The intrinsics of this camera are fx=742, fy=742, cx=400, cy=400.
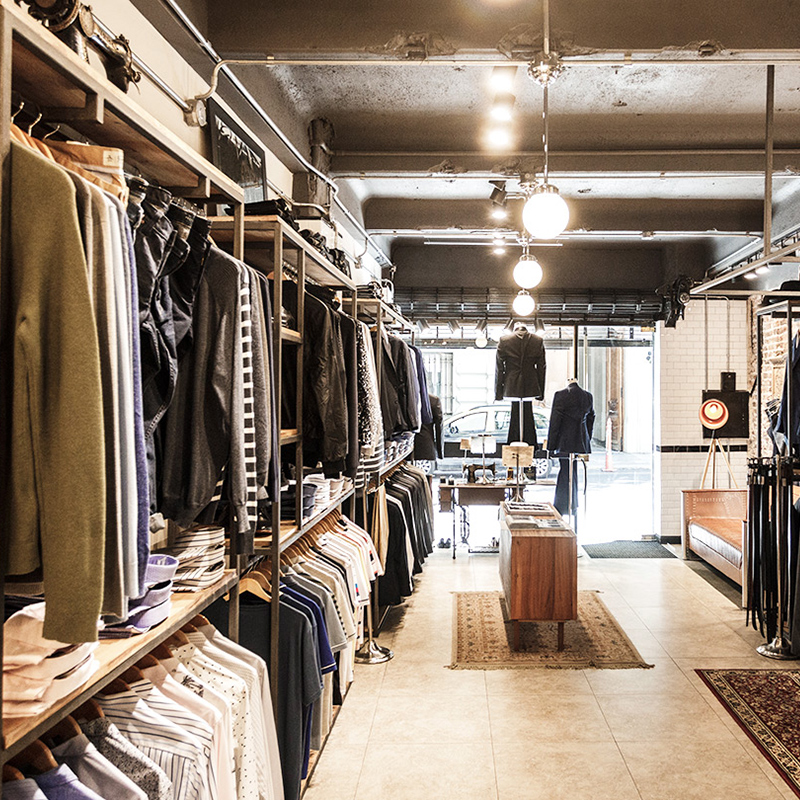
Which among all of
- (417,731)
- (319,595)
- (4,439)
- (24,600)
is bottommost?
(417,731)

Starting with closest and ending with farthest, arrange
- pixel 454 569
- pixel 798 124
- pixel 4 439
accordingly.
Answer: pixel 4 439 → pixel 798 124 → pixel 454 569

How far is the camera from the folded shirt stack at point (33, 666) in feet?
4.34

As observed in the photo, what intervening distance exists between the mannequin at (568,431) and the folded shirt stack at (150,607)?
7343 millimetres

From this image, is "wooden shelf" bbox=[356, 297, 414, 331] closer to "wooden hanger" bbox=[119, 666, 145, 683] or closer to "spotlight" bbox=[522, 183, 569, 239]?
"spotlight" bbox=[522, 183, 569, 239]

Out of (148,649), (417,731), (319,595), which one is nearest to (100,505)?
(148,649)

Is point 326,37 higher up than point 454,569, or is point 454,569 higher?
point 326,37

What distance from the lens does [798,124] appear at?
18.1 feet

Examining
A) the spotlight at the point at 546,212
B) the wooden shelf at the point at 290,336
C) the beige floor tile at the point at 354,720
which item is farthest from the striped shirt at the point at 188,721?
the spotlight at the point at 546,212

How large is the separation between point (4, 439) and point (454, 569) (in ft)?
22.2

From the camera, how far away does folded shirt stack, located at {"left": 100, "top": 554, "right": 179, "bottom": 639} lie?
177 cm

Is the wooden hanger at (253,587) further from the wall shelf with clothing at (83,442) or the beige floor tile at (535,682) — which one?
the beige floor tile at (535,682)

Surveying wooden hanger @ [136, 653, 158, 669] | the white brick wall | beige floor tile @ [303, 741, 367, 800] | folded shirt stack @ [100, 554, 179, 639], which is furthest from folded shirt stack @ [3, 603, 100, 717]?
the white brick wall

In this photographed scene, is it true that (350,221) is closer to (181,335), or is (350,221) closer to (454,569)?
(454,569)

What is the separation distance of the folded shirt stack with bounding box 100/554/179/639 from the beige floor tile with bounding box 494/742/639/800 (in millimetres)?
2079
